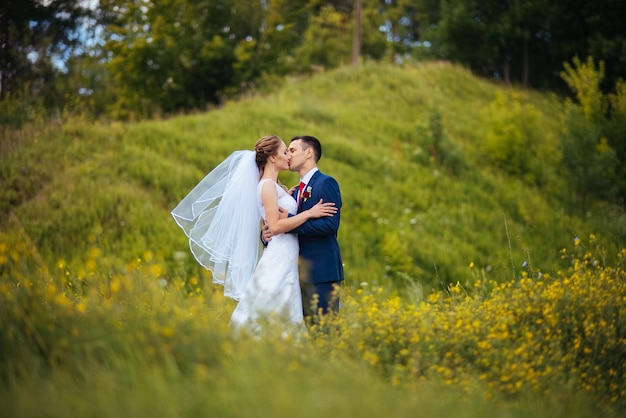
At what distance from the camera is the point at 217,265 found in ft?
18.9

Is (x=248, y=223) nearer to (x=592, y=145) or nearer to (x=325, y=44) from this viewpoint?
(x=592, y=145)

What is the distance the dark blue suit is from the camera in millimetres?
5184

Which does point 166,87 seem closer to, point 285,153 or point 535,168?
point 535,168

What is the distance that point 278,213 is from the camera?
17.4ft

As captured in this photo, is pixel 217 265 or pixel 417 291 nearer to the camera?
pixel 217 265

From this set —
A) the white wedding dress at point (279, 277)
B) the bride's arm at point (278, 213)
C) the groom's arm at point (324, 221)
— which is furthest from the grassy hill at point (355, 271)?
the bride's arm at point (278, 213)

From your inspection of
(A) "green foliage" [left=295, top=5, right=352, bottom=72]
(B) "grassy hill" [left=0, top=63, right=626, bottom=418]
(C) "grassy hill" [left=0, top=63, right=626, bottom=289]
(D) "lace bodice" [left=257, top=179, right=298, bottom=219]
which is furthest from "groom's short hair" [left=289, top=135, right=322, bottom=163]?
(A) "green foliage" [left=295, top=5, right=352, bottom=72]

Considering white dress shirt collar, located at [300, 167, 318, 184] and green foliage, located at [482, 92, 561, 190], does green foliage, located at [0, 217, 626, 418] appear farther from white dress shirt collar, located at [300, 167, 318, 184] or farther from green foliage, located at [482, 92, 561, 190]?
green foliage, located at [482, 92, 561, 190]

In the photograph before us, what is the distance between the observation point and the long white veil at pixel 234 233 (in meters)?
5.65

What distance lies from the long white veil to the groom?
0.28 metres

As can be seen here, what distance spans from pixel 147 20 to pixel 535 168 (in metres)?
16.3

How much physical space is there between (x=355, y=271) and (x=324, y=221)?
5752 millimetres

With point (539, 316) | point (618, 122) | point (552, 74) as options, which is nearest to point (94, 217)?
point (539, 316)

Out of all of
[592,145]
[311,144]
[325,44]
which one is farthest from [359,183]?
[325,44]
